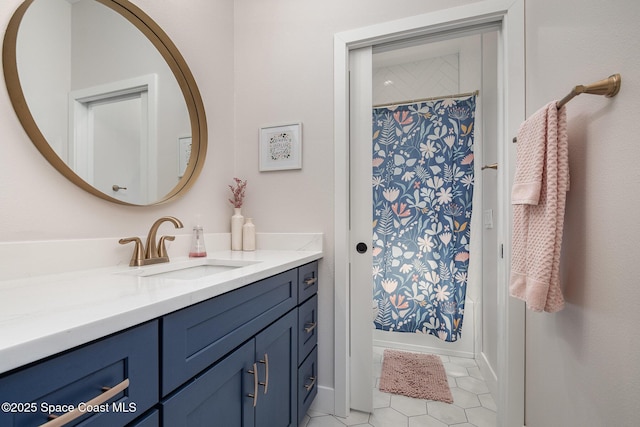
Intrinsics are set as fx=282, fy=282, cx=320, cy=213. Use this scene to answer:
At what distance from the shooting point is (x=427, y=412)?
151 cm

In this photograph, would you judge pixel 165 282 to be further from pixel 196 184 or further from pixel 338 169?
pixel 338 169

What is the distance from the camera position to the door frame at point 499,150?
1274mm

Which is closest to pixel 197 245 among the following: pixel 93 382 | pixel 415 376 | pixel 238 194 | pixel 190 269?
pixel 190 269

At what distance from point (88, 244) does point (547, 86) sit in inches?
68.9

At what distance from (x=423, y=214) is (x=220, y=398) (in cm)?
189

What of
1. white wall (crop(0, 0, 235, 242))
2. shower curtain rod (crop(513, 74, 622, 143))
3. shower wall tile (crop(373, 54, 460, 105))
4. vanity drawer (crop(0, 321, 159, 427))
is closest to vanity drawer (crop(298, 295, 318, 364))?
white wall (crop(0, 0, 235, 242))

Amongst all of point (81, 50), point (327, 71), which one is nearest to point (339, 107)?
point (327, 71)

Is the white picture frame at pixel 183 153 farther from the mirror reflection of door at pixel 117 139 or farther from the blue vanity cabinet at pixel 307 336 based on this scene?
the blue vanity cabinet at pixel 307 336

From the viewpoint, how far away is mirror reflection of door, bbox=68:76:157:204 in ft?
3.13

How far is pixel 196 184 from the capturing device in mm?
1449

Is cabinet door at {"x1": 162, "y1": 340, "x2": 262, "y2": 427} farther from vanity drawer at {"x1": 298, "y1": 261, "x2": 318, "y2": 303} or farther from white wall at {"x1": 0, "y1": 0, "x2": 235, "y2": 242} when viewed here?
white wall at {"x1": 0, "y1": 0, "x2": 235, "y2": 242}

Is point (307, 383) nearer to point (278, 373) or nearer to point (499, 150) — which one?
point (278, 373)

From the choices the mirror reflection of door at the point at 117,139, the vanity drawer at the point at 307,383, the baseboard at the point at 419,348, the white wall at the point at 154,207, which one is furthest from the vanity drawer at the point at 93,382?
the baseboard at the point at 419,348

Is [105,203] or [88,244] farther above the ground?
[105,203]
